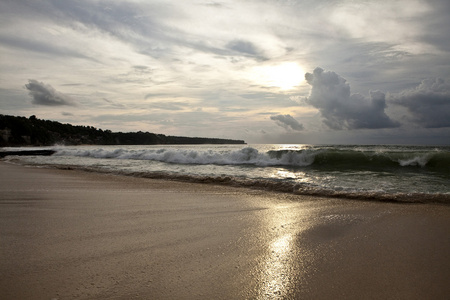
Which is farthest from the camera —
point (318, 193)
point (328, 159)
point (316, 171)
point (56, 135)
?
point (56, 135)

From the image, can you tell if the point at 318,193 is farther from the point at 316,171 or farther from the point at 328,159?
the point at 328,159

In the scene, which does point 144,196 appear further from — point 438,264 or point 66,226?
point 438,264

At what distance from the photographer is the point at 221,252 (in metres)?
2.20

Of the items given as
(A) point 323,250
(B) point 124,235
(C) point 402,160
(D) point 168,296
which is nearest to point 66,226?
(B) point 124,235

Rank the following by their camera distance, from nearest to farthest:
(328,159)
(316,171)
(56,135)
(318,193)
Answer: (318,193) → (316,171) → (328,159) → (56,135)

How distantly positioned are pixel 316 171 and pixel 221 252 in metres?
8.50

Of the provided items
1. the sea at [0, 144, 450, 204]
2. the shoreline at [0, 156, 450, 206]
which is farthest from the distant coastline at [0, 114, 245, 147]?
the shoreline at [0, 156, 450, 206]

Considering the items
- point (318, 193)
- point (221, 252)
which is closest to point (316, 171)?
point (318, 193)

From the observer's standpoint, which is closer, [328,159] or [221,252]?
[221,252]

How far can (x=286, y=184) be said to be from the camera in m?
6.00

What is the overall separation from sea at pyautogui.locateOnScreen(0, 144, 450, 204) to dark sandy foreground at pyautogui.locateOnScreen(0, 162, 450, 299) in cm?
169

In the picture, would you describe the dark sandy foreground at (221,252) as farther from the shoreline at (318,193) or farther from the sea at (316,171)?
the sea at (316,171)

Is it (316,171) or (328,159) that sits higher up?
(328,159)

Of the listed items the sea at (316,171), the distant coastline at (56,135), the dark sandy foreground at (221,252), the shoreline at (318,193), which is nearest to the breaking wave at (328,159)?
the sea at (316,171)
